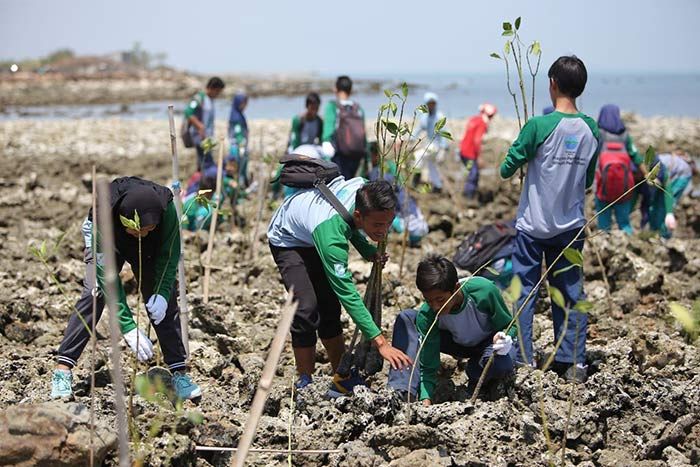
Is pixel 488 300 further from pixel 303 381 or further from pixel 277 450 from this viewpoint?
pixel 277 450

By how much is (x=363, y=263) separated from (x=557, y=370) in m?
2.27

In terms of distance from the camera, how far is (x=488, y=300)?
396cm

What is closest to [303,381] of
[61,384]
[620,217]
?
A: [61,384]

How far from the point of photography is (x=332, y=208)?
3.88 metres

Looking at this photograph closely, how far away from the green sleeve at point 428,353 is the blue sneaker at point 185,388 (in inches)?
42.3

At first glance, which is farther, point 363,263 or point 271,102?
point 271,102

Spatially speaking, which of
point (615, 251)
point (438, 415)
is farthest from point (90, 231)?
point (615, 251)

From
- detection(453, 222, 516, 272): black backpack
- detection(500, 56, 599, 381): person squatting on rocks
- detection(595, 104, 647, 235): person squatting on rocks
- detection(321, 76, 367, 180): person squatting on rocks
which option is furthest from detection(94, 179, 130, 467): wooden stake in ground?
detection(321, 76, 367, 180): person squatting on rocks

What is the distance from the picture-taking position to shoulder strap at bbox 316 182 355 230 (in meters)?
3.83

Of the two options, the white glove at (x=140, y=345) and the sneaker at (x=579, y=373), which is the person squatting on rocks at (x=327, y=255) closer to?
the white glove at (x=140, y=345)

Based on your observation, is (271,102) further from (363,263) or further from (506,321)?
(506,321)

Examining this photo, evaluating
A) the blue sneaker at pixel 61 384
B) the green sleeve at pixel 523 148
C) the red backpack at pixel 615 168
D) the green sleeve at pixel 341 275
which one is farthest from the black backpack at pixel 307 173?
the red backpack at pixel 615 168

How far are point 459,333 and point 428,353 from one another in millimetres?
175

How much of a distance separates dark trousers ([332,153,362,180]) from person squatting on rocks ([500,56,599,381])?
350 cm
